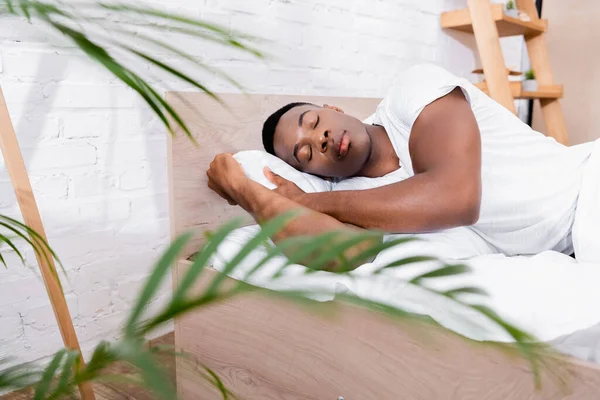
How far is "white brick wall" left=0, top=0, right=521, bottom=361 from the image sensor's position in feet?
4.59

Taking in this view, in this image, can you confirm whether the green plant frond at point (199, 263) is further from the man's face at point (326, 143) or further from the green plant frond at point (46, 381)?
the man's face at point (326, 143)

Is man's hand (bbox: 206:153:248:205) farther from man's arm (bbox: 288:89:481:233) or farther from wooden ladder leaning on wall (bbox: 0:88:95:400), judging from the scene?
wooden ladder leaning on wall (bbox: 0:88:95:400)

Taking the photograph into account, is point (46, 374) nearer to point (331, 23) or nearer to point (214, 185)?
point (214, 185)

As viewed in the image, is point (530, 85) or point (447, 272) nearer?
point (447, 272)

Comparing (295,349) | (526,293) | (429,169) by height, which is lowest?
(295,349)

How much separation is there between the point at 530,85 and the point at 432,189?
1.99m

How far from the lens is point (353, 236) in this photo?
0.22 metres

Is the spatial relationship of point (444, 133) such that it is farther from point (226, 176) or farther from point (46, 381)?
point (46, 381)

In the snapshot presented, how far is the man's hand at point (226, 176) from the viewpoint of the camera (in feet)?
4.14

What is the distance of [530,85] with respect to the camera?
2.73 meters

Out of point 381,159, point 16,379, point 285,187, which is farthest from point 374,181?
point 16,379

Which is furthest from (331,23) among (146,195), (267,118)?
(146,195)

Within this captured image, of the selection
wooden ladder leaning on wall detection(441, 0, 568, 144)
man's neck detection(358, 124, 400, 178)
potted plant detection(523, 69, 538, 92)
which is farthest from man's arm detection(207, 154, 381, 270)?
potted plant detection(523, 69, 538, 92)

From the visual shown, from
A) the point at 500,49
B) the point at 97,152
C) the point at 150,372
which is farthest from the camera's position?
the point at 500,49
